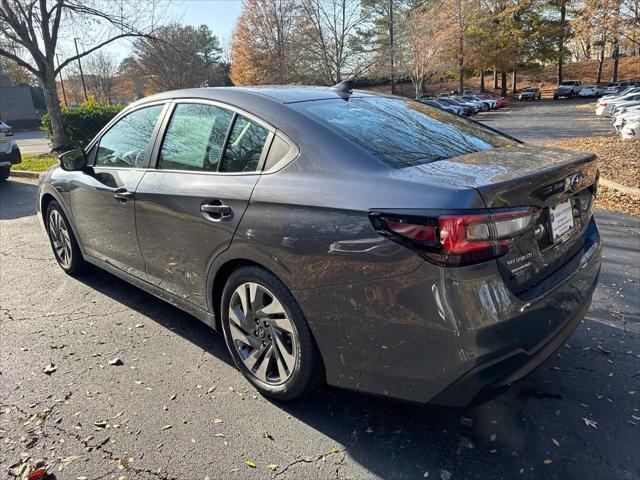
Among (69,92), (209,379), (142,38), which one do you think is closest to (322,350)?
Answer: (209,379)

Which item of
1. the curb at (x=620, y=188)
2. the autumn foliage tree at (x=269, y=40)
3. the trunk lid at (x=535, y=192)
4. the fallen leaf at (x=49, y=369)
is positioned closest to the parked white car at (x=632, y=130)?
the curb at (x=620, y=188)

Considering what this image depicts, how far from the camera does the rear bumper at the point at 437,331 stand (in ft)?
6.03

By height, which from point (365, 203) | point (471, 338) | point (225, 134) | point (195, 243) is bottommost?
point (471, 338)

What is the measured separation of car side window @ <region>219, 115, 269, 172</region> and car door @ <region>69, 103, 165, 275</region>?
2.72ft

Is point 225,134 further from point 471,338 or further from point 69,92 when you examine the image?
point 69,92

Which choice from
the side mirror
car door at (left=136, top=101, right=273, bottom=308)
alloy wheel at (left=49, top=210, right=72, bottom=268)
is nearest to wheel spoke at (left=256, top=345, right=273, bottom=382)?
car door at (left=136, top=101, right=273, bottom=308)

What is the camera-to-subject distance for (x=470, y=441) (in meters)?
2.27

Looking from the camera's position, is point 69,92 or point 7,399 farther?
point 69,92

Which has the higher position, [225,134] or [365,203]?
[225,134]

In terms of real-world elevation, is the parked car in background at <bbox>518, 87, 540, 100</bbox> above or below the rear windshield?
below

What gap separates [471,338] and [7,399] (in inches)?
103

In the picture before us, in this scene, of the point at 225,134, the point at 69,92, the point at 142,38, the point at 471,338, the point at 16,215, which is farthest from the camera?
the point at 69,92

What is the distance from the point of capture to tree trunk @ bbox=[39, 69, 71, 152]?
1425cm

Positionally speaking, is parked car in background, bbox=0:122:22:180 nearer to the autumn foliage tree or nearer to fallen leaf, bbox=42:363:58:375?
fallen leaf, bbox=42:363:58:375
